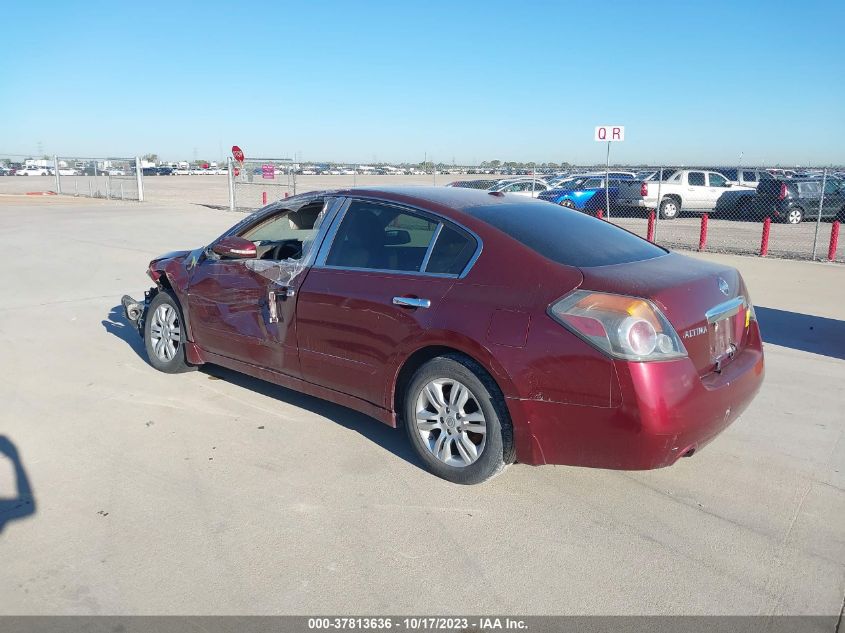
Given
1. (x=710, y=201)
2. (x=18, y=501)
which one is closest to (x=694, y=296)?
(x=18, y=501)

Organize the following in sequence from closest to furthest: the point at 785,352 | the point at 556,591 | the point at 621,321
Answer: the point at 556,591 < the point at 621,321 < the point at 785,352

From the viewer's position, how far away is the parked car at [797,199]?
21.9 metres

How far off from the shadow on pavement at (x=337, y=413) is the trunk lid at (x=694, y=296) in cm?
161

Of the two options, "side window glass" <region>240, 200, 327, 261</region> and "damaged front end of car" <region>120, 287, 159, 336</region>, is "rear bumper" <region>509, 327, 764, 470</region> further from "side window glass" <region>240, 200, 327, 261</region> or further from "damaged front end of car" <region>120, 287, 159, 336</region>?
"damaged front end of car" <region>120, 287, 159, 336</region>

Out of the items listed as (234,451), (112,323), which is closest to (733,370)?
(234,451)

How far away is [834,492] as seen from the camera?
3.97 m

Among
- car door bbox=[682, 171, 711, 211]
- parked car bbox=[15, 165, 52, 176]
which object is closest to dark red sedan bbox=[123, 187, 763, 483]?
car door bbox=[682, 171, 711, 211]

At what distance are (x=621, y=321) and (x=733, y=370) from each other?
0.93m

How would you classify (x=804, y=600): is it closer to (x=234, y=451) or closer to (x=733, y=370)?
(x=733, y=370)

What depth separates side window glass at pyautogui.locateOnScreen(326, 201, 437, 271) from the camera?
14.0 ft

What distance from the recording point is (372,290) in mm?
4277

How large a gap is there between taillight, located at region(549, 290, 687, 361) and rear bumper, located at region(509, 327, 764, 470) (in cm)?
7

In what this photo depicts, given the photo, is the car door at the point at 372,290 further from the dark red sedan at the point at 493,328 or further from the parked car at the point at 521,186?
the parked car at the point at 521,186

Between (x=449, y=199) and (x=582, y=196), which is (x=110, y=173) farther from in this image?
(x=449, y=199)
